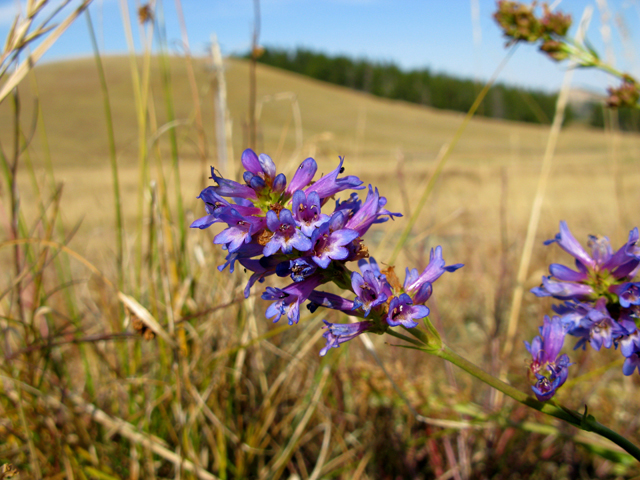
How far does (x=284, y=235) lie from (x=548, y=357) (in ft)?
2.31

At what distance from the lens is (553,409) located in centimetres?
102

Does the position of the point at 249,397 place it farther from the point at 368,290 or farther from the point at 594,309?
the point at 594,309

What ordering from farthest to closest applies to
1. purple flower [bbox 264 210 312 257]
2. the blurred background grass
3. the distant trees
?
the distant trees < the blurred background grass < purple flower [bbox 264 210 312 257]

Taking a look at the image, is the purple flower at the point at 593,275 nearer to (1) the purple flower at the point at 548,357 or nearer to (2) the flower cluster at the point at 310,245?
(1) the purple flower at the point at 548,357

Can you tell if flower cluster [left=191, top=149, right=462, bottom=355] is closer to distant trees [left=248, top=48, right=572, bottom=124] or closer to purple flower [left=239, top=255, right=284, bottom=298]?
purple flower [left=239, top=255, right=284, bottom=298]

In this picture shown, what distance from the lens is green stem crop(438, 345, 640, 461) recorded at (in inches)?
37.6

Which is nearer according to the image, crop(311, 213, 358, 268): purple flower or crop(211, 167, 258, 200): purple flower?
crop(311, 213, 358, 268): purple flower

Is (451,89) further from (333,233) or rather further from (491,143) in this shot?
(333,233)

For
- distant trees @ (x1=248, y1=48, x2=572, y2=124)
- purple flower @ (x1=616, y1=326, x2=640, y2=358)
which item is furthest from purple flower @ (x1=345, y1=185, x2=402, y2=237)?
distant trees @ (x1=248, y1=48, x2=572, y2=124)

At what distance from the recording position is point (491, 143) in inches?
2162

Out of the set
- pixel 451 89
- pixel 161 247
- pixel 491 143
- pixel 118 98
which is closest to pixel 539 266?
pixel 161 247

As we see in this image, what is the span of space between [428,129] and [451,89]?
26.5 m

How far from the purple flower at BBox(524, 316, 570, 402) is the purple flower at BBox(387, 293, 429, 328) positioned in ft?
1.06

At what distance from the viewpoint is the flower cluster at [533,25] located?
7.07 feet
